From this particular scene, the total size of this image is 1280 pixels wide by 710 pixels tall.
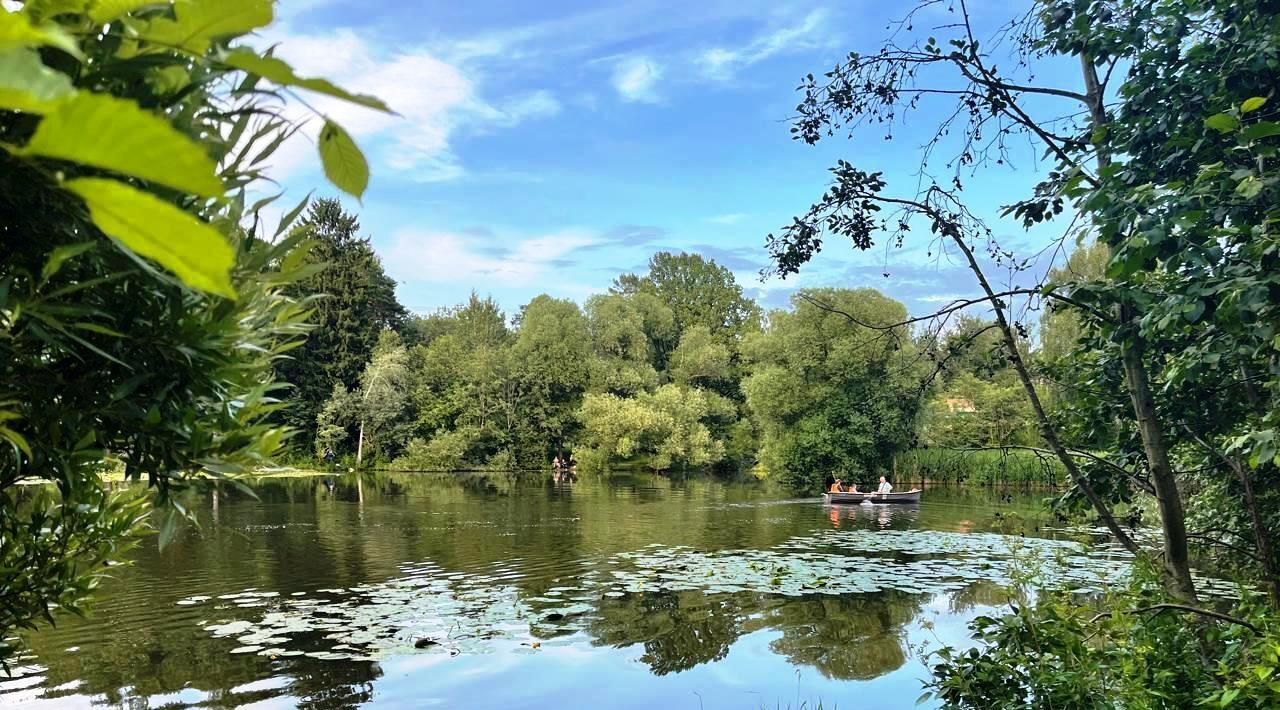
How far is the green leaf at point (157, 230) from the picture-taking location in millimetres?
471

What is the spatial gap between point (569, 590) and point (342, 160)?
12.2 metres

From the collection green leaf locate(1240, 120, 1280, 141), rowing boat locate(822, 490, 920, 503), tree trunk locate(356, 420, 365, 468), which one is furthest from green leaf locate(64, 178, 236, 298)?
tree trunk locate(356, 420, 365, 468)

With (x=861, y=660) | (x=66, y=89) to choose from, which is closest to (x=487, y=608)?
(x=861, y=660)

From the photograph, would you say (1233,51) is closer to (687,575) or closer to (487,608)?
(487,608)

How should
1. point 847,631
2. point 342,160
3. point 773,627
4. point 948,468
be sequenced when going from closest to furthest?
point 342,160
point 847,631
point 773,627
point 948,468

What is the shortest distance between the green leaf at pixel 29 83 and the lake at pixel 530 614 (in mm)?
3158

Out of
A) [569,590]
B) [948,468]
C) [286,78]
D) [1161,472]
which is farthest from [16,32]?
[948,468]

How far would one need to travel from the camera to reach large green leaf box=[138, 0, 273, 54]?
0.71m

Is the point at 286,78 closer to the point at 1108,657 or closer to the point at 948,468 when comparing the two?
the point at 1108,657

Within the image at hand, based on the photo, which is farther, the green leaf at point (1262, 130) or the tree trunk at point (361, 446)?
the tree trunk at point (361, 446)

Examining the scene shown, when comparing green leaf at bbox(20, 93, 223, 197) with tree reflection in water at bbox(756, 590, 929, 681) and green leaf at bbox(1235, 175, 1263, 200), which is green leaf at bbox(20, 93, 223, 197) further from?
tree reflection in water at bbox(756, 590, 929, 681)

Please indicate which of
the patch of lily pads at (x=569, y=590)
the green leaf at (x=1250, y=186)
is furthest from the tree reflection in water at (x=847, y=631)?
the green leaf at (x=1250, y=186)

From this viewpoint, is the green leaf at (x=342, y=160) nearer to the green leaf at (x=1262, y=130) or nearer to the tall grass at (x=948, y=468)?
the green leaf at (x=1262, y=130)

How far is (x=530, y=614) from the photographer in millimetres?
10961
